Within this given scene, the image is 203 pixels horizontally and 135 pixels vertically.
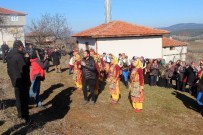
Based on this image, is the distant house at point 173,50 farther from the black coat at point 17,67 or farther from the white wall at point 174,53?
the black coat at point 17,67

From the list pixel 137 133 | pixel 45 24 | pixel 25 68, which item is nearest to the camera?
pixel 25 68

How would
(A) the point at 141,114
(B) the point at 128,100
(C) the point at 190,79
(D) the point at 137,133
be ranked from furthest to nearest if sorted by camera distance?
(C) the point at 190,79
(B) the point at 128,100
(A) the point at 141,114
(D) the point at 137,133

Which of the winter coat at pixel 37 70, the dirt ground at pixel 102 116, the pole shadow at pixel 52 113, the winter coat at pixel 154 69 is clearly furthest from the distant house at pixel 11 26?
the winter coat at pixel 37 70

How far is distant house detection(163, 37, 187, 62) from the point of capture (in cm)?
4644

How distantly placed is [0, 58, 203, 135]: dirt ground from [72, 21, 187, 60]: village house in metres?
14.0

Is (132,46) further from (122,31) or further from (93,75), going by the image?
(93,75)

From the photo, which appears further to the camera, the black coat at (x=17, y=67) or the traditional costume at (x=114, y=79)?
the traditional costume at (x=114, y=79)

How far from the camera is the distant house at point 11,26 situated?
64.9 m

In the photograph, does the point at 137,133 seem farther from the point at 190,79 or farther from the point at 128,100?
the point at 190,79

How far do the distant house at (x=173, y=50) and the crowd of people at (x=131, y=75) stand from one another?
2978 cm

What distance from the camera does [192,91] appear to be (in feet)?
47.0

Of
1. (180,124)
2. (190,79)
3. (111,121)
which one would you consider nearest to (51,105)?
(111,121)

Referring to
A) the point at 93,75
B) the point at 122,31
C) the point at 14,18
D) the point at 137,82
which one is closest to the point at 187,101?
the point at 137,82

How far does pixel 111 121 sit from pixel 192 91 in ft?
22.2
